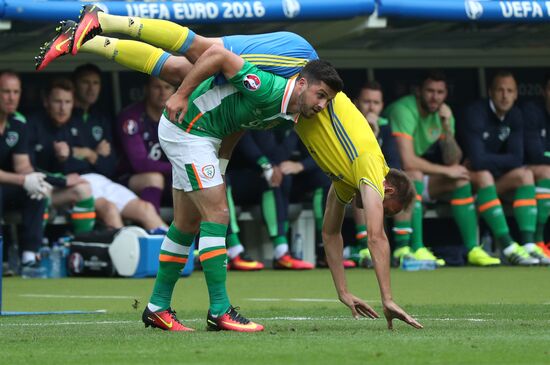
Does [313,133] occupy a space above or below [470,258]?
above

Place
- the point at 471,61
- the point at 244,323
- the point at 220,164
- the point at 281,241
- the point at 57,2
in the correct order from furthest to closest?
1. the point at 471,61
2. the point at 281,241
3. the point at 57,2
4. the point at 220,164
5. the point at 244,323

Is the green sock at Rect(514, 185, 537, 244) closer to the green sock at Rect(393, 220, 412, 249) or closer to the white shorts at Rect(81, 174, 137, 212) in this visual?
the green sock at Rect(393, 220, 412, 249)

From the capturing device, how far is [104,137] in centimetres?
1481

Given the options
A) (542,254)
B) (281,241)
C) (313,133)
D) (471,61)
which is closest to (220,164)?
(313,133)

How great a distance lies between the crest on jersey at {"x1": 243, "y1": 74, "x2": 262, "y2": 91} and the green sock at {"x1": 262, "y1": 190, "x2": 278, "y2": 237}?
23.0 ft

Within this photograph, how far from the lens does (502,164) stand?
15.2 meters

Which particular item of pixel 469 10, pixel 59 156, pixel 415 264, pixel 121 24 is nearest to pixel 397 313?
pixel 121 24

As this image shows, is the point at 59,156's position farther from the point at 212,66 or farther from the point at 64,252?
the point at 212,66

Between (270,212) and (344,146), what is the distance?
6.83 metres

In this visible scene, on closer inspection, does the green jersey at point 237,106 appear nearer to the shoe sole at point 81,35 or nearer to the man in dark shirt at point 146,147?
the shoe sole at point 81,35

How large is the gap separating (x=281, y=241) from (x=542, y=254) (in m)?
2.90

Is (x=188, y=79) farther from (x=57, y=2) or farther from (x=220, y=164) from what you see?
(x=57, y=2)

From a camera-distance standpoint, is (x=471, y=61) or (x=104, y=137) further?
(x=471, y=61)

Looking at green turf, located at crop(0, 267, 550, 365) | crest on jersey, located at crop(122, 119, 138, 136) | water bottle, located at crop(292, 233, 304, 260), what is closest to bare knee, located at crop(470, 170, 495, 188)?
green turf, located at crop(0, 267, 550, 365)
